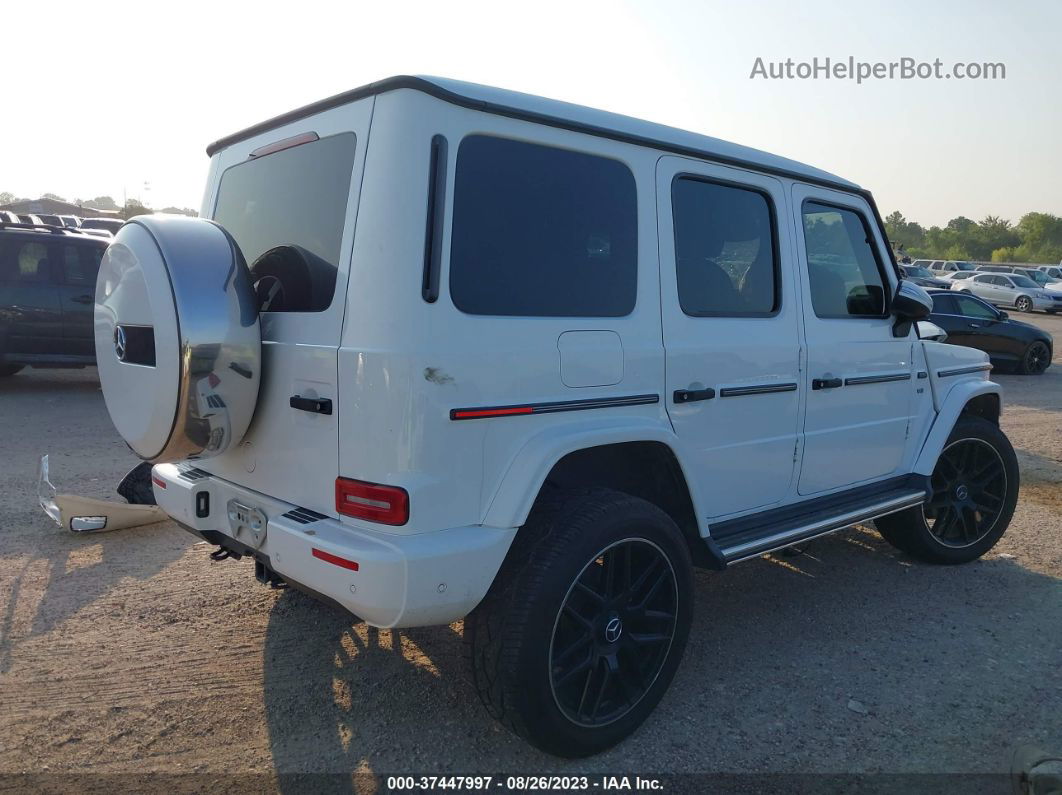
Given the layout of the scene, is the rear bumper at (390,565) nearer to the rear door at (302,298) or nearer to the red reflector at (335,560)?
the red reflector at (335,560)

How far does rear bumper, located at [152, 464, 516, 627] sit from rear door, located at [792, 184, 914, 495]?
1.94m

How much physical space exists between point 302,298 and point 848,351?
263 centimetres

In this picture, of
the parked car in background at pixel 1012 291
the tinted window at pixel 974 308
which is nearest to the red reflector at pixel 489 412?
the tinted window at pixel 974 308

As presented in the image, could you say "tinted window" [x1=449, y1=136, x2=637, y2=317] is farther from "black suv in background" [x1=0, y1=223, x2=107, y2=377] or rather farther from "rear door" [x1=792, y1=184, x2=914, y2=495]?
"black suv in background" [x1=0, y1=223, x2=107, y2=377]

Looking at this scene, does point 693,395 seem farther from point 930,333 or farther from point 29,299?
point 29,299

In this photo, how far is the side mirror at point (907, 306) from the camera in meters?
4.08

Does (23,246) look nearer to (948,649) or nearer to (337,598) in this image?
(337,598)

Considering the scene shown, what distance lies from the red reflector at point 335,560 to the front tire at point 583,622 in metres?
0.50

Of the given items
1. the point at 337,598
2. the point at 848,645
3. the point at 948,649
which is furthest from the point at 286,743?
the point at 948,649

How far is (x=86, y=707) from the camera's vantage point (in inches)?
119

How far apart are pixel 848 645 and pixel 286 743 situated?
101 inches

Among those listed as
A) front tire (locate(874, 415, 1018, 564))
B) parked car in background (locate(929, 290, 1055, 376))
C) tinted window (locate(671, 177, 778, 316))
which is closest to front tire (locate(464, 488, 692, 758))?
tinted window (locate(671, 177, 778, 316))

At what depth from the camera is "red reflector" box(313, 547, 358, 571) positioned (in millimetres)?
2336

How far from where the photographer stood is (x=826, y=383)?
374 centimetres
